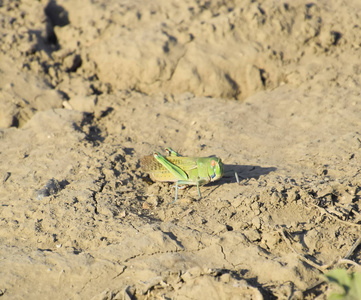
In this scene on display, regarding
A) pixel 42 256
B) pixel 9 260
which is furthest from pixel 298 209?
pixel 9 260

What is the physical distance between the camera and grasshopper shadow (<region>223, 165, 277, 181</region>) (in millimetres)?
4906

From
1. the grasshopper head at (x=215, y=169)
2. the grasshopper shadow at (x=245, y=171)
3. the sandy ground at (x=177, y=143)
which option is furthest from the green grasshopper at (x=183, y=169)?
the grasshopper shadow at (x=245, y=171)

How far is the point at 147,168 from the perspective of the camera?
5.02m

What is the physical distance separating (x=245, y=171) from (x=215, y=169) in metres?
0.71

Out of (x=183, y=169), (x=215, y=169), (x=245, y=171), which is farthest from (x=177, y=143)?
(x=215, y=169)

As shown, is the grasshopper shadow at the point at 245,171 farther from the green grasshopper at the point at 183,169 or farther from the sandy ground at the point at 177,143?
the green grasshopper at the point at 183,169

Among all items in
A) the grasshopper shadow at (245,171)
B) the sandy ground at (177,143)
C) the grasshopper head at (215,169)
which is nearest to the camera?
the sandy ground at (177,143)

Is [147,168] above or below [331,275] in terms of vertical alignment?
below

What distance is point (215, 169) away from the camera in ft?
14.9

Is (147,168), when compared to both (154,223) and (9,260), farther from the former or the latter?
(9,260)

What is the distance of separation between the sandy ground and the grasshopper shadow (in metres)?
0.04

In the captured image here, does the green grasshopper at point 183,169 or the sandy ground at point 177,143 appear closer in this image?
the sandy ground at point 177,143

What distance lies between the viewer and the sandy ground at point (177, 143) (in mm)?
3521

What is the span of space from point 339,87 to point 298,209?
3.27m
